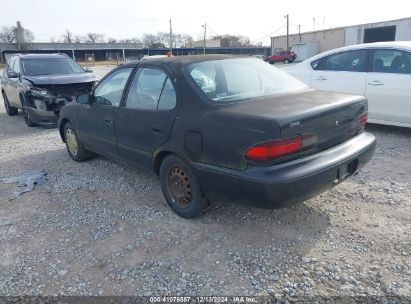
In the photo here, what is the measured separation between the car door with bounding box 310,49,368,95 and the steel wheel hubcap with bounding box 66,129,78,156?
14.6 ft

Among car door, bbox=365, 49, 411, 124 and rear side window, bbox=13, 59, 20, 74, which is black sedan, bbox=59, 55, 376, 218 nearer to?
car door, bbox=365, 49, 411, 124

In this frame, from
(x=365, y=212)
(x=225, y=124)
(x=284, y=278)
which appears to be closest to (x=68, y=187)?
(x=225, y=124)

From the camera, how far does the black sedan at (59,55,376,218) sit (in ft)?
8.94

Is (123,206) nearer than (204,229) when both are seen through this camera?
No

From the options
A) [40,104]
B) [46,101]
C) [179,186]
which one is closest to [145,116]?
[179,186]

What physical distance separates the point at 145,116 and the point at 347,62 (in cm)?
431

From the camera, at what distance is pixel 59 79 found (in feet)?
26.6

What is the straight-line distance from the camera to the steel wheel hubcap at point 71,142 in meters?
5.40

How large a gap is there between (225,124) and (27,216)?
251 centimetres

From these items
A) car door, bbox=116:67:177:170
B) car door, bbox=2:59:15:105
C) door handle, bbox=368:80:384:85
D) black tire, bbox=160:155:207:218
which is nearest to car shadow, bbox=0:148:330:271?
black tire, bbox=160:155:207:218

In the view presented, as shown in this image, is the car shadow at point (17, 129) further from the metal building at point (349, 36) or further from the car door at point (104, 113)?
the metal building at point (349, 36)

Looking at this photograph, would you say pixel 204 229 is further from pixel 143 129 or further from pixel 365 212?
pixel 365 212

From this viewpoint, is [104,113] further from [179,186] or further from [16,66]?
[16,66]

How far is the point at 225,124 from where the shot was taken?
2855 millimetres
